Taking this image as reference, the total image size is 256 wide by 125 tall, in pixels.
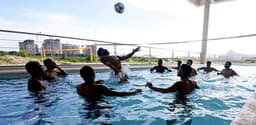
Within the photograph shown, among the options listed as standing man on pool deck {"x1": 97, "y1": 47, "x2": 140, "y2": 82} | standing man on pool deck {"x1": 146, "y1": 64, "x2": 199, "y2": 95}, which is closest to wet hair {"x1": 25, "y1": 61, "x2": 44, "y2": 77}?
standing man on pool deck {"x1": 146, "y1": 64, "x2": 199, "y2": 95}

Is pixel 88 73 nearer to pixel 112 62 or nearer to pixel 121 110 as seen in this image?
pixel 121 110

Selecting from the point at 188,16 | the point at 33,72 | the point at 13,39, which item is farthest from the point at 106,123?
the point at 188,16

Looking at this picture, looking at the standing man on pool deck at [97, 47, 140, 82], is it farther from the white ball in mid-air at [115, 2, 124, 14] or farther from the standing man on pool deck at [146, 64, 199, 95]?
the white ball in mid-air at [115, 2, 124, 14]

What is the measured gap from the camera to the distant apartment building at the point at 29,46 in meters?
7.59

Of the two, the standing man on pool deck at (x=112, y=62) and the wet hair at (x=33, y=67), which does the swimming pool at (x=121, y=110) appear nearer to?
the wet hair at (x=33, y=67)

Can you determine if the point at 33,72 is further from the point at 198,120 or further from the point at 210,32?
the point at 210,32

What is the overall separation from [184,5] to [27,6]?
1064 cm

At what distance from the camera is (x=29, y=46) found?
26.6 feet

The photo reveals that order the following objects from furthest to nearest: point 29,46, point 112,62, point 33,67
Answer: point 29,46 < point 112,62 < point 33,67

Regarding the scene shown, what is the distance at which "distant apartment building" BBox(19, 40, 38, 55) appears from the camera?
24.9ft

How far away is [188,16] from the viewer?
16266 mm

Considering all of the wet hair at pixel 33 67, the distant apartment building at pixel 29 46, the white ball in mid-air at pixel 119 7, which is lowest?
the wet hair at pixel 33 67

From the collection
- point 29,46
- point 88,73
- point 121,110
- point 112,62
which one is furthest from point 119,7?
point 121,110

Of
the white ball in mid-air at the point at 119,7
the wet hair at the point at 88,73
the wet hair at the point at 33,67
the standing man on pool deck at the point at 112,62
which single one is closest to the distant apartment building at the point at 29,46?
the white ball in mid-air at the point at 119,7
